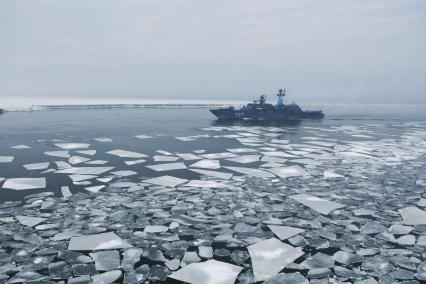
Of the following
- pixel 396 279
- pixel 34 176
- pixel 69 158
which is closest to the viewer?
pixel 396 279

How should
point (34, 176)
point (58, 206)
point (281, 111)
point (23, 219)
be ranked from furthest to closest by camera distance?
point (281, 111) < point (34, 176) < point (58, 206) < point (23, 219)

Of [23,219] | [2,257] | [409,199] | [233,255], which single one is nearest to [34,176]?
[23,219]

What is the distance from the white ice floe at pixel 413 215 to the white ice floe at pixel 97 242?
4113 millimetres

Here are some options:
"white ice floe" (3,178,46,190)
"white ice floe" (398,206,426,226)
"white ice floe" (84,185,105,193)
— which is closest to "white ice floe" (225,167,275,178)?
"white ice floe" (398,206,426,226)

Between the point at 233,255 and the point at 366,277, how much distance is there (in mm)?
1421

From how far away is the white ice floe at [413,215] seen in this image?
491cm

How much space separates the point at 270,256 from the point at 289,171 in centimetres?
439

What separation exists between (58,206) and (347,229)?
4.36 metres

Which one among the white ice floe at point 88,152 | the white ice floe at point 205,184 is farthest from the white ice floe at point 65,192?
the white ice floe at point 88,152

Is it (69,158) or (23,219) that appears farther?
(69,158)

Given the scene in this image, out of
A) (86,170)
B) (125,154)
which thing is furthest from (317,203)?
(125,154)

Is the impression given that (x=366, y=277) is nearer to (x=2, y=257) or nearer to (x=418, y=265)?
(x=418, y=265)

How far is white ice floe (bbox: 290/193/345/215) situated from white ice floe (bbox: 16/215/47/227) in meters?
4.10

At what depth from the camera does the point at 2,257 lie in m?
3.56
